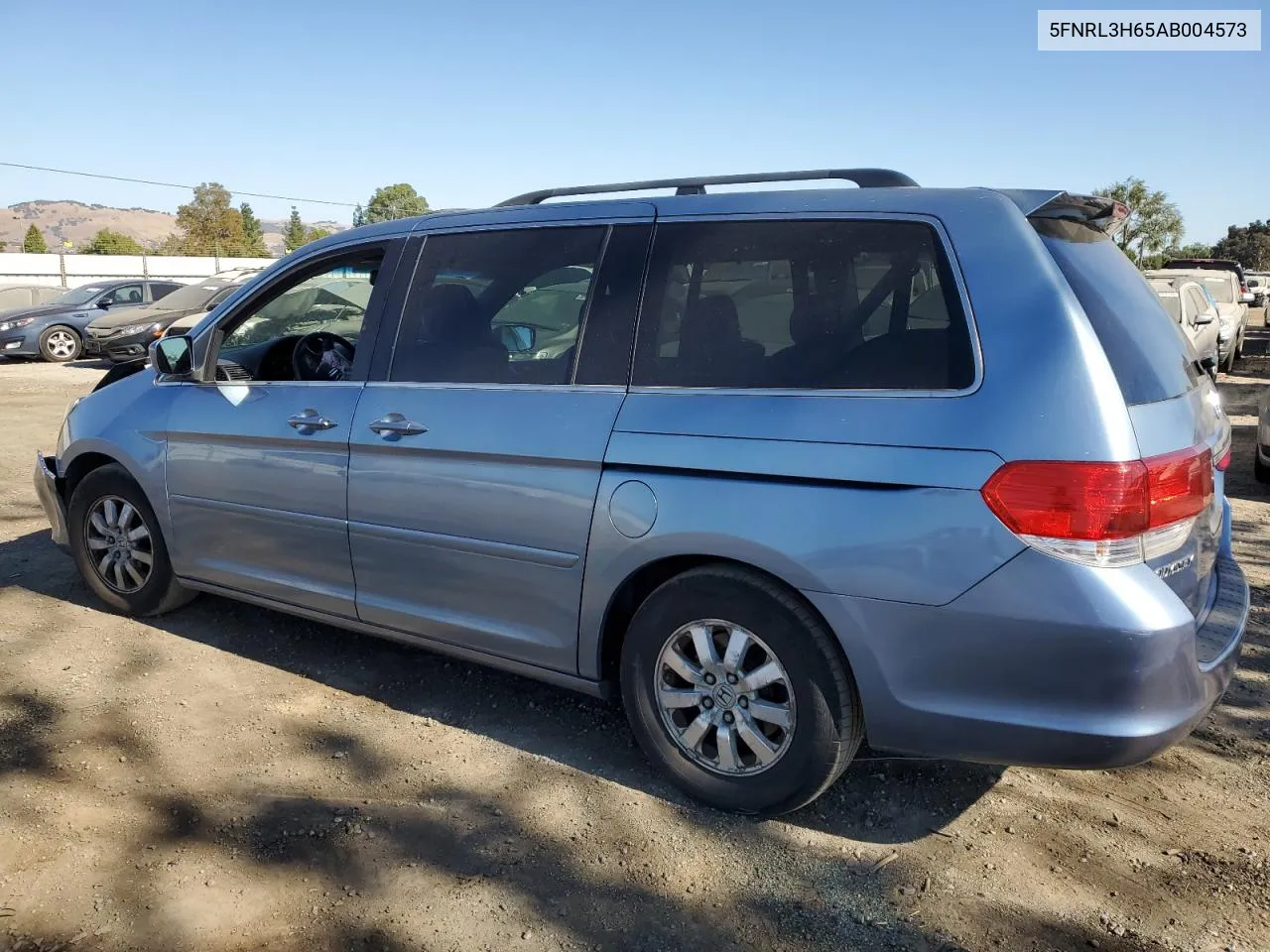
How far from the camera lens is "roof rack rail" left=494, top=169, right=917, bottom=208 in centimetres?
319

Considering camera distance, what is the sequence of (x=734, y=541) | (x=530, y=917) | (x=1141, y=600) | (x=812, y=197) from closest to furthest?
(x=1141, y=600)
(x=530, y=917)
(x=734, y=541)
(x=812, y=197)

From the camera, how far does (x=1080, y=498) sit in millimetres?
2469

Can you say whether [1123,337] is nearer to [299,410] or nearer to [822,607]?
[822,607]

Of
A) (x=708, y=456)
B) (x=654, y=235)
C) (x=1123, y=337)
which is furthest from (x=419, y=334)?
(x=1123, y=337)

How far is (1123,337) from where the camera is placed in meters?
2.77

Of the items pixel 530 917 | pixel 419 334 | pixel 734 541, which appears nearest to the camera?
pixel 530 917

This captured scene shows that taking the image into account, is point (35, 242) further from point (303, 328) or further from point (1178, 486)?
point (1178, 486)

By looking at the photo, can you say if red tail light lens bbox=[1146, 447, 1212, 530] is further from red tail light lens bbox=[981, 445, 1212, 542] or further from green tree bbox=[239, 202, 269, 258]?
green tree bbox=[239, 202, 269, 258]

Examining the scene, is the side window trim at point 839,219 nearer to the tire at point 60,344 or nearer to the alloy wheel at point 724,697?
the alloy wheel at point 724,697

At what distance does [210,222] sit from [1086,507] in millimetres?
95970

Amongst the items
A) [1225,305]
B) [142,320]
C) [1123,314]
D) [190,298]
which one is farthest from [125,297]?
[1123,314]

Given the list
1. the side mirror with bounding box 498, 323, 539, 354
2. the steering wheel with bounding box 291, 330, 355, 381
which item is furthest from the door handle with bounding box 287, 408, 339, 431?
the side mirror with bounding box 498, 323, 539, 354

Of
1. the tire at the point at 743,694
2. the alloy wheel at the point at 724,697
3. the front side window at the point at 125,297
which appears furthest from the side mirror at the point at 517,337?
the front side window at the point at 125,297

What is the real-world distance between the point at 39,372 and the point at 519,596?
16878 mm
